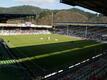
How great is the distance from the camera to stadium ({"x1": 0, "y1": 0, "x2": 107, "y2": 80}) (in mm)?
40375

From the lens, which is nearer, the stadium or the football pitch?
the stadium

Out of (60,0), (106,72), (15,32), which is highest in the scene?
(60,0)

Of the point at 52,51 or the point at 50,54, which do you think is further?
the point at 52,51

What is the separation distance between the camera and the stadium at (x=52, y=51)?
4038 cm

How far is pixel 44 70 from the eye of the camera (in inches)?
1865

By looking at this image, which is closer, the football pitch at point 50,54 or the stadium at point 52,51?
the stadium at point 52,51

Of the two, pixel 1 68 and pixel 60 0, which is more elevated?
pixel 60 0

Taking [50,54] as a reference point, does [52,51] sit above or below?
below

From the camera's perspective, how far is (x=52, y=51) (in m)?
79.8

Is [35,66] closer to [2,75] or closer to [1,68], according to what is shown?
[1,68]

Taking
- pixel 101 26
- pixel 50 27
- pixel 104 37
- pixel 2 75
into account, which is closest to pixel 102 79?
pixel 2 75

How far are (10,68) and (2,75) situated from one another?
18.3 ft

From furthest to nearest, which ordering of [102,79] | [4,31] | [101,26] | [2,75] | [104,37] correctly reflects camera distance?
[101,26], [4,31], [104,37], [2,75], [102,79]

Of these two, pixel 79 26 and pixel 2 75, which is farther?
pixel 79 26
